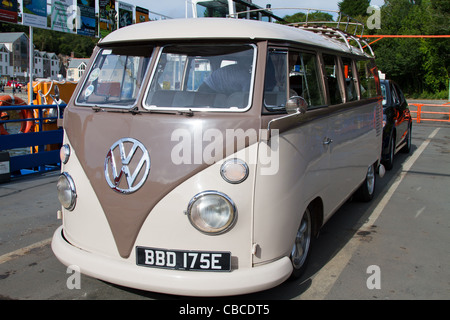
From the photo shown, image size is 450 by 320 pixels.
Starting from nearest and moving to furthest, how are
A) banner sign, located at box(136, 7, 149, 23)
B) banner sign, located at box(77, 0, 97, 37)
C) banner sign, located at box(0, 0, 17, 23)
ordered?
1. banner sign, located at box(0, 0, 17, 23)
2. banner sign, located at box(77, 0, 97, 37)
3. banner sign, located at box(136, 7, 149, 23)

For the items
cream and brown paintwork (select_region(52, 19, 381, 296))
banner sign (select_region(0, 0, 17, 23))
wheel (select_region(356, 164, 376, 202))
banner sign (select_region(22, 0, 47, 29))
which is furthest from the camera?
banner sign (select_region(22, 0, 47, 29))

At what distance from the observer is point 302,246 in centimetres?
395

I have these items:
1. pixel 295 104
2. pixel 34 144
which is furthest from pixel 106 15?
pixel 295 104

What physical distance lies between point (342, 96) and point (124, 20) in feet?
59.9

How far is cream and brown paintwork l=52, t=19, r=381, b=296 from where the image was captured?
3.13 m

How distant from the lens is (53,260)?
4441mm

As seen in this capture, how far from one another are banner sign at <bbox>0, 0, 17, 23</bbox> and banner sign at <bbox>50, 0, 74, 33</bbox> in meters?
1.78

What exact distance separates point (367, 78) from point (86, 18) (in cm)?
1577

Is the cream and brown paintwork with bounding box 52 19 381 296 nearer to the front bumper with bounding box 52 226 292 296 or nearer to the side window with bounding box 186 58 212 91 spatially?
the front bumper with bounding box 52 226 292 296

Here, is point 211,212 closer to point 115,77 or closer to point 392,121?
point 115,77

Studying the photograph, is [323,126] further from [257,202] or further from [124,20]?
[124,20]

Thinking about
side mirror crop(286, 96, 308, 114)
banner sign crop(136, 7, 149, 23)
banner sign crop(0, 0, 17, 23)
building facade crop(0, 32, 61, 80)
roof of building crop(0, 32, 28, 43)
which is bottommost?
side mirror crop(286, 96, 308, 114)

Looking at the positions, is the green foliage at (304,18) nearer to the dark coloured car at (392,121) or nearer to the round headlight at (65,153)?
the dark coloured car at (392,121)

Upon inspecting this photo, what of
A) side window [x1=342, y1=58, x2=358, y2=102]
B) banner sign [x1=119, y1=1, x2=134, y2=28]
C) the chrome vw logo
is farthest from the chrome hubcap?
banner sign [x1=119, y1=1, x2=134, y2=28]
